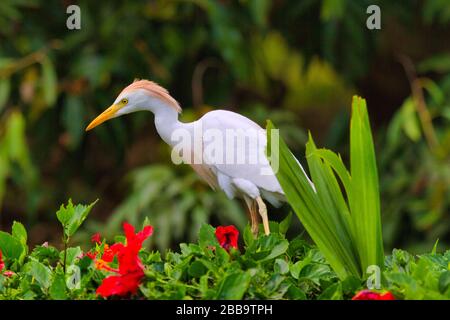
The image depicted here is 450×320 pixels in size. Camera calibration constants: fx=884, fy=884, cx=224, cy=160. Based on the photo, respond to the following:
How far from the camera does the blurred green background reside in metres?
4.06

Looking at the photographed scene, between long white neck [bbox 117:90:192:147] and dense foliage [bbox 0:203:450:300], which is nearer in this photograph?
dense foliage [bbox 0:203:450:300]

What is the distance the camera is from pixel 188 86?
182 inches

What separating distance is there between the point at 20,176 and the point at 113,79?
653 millimetres

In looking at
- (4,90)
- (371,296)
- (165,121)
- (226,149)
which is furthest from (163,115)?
(4,90)

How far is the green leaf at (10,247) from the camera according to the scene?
1.54 m

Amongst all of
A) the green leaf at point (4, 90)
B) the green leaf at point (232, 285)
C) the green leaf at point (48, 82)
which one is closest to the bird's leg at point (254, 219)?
the green leaf at point (232, 285)

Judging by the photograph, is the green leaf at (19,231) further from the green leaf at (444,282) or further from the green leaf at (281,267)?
the green leaf at (444,282)

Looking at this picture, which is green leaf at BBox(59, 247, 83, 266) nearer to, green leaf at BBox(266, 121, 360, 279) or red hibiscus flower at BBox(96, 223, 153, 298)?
red hibiscus flower at BBox(96, 223, 153, 298)

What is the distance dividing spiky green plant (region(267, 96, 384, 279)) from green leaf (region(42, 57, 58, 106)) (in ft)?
8.85

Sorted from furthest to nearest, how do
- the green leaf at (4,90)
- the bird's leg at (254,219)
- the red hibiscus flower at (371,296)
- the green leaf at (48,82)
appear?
the green leaf at (4,90) → the green leaf at (48,82) → the bird's leg at (254,219) → the red hibiscus flower at (371,296)

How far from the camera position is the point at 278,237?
1453 mm

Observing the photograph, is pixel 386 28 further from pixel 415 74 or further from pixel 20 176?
pixel 20 176

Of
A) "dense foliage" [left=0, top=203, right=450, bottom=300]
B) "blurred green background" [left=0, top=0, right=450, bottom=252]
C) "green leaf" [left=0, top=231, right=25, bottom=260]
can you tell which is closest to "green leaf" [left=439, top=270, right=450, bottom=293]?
"dense foliage" [left=0, top=203, right=450, bottom=300]
